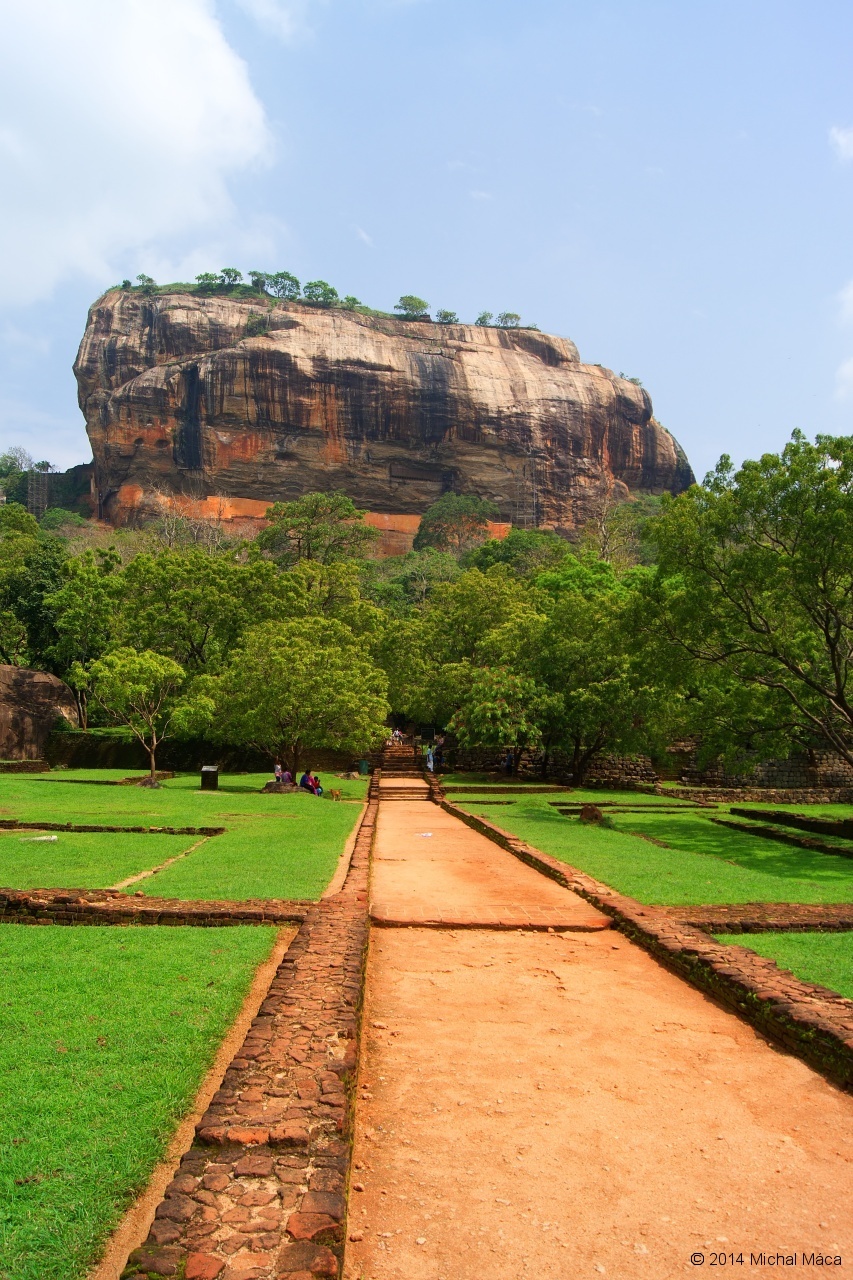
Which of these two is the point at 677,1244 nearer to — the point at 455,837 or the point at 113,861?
the point at 113,861

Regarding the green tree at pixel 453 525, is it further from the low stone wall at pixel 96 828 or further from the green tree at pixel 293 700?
the low stone wall at pixel 96 828

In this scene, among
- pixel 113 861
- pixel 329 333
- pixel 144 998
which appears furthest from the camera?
pixel 329 333

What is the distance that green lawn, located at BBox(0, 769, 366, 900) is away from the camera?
345 inches

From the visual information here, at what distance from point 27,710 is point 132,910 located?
25.4 meters

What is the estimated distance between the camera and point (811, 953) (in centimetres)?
649

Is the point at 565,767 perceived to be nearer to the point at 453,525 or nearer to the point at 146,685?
the point at 146,685

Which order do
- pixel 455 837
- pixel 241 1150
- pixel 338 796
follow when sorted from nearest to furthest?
pixel 241 1150 → pixel 455 837 → pixel 338 796

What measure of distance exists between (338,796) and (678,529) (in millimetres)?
10867

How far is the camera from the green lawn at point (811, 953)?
5758 millimetres

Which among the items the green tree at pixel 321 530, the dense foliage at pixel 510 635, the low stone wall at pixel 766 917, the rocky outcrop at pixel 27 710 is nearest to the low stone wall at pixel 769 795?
the dense foliage at pixel 510 635

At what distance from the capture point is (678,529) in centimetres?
1557

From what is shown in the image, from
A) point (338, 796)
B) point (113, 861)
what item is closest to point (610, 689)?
point (338, 796)

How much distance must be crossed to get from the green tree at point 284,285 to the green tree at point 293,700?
2895 inches

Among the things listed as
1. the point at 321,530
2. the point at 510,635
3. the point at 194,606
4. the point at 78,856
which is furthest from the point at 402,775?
the point at 78,856
